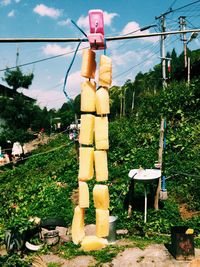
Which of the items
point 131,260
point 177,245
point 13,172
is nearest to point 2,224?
point 131,260

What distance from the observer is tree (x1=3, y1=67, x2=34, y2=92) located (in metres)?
25.9

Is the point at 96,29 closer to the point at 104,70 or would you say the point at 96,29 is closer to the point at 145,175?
the point at 104,70

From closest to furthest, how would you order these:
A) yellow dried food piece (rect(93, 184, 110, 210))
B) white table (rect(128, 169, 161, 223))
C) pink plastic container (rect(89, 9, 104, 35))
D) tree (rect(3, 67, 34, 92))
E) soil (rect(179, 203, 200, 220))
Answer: pink plastic container (rect(89, 9, 104, 35))
yellow dried food piece (rect(93, 184, 110, 210))
white table (rect(128, 169, 161, 223))
soil (rect(179, 203, 200, 220))
tree (rect(3, 67, 34, 92))

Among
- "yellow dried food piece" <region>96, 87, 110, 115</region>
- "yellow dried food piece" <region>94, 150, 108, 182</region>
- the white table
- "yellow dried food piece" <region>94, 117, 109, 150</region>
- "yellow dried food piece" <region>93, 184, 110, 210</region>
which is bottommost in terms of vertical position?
the white table

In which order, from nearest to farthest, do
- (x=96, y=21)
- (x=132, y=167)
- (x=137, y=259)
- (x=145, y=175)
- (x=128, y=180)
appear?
1. (x=96, y=21)
2. (x=137, y=259)
3. (x=145, y=175)
4. (x=128, y=180)
5. (x=132, y=167)

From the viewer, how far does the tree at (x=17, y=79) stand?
25938mm

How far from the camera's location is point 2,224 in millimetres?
13188

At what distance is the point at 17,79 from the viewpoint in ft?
85.5

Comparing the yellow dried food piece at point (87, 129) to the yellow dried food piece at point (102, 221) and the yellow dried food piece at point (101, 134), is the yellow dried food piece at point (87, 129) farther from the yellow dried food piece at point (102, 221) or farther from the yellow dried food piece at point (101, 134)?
the yellow dried food piece at point (102, 221)

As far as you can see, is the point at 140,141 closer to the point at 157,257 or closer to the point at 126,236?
the point at 126,236

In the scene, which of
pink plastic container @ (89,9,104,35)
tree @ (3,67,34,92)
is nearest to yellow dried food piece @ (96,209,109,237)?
pink plastic container @ (89,9,104,35)

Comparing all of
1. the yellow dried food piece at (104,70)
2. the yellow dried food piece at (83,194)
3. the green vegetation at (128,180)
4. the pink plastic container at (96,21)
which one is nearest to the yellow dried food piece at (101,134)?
the yellow dried food piece at (104,70)

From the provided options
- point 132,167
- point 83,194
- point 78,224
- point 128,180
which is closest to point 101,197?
point 83,194

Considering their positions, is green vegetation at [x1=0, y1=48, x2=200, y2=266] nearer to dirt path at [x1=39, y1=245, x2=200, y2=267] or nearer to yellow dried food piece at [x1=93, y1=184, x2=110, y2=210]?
dirt path at [x1=39, y1=245, x2=200, y2=267]
